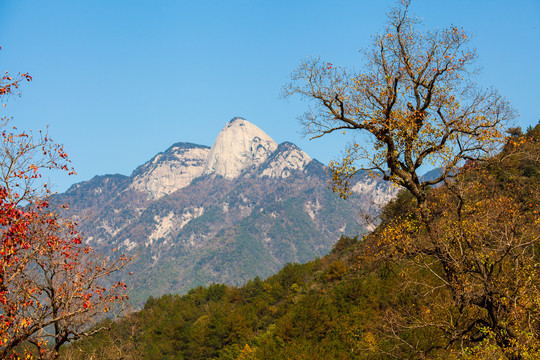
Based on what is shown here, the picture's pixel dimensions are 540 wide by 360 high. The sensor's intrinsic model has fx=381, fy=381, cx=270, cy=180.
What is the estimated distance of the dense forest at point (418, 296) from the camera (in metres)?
11.0

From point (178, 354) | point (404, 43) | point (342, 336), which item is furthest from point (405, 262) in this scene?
point (178, 354)

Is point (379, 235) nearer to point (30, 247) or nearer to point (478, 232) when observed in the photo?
point (478, 232)

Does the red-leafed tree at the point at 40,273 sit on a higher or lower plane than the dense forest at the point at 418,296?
higher

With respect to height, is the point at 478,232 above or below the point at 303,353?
above

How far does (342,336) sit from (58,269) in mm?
46339

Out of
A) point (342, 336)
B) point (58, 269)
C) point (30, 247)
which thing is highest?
point (30, 247)

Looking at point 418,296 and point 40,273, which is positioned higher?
point 40,273

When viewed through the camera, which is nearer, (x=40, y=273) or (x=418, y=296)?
(x=40, y=273)

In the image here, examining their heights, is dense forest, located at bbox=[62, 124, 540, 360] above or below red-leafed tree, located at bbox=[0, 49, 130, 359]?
below

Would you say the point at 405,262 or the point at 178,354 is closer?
Answer: the point at 405,262

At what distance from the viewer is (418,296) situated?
3066 cm

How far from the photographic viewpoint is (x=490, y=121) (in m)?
11.9

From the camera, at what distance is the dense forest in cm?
1095

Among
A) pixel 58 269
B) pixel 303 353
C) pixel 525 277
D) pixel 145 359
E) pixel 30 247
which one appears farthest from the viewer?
pixel 145 359
